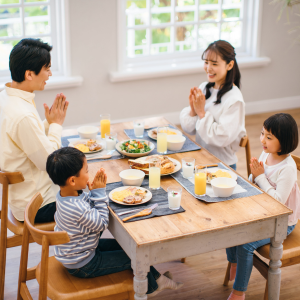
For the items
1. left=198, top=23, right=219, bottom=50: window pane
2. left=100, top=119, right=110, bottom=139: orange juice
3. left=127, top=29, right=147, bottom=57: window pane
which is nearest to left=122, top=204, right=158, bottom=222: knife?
left=100, top=119, right=110, bottom=139: orange juice

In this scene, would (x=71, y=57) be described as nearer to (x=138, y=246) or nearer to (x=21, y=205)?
(x=21, y=205)

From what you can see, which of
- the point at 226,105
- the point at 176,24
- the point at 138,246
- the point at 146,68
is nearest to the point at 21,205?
the point at 138,246

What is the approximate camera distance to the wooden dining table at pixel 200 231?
161 cm

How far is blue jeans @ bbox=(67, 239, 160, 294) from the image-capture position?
175cm

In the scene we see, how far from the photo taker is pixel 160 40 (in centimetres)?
473

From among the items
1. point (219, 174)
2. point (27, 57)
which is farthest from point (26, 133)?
point (219, 174)

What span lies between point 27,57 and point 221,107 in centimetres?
115

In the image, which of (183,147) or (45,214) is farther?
(183,147)

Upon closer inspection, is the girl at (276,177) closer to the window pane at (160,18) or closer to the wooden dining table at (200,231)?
the wooden dining table at (200,231)

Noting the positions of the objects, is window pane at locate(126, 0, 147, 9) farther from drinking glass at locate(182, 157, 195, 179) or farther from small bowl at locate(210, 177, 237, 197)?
small bowl at locate(210, 177, 237, 197)

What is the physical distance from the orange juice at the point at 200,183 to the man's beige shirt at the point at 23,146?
2.33 ft

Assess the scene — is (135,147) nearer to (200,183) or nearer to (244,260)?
(200,183)

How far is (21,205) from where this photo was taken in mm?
2123

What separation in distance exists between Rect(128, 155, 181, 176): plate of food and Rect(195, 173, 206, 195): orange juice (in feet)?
0.74
